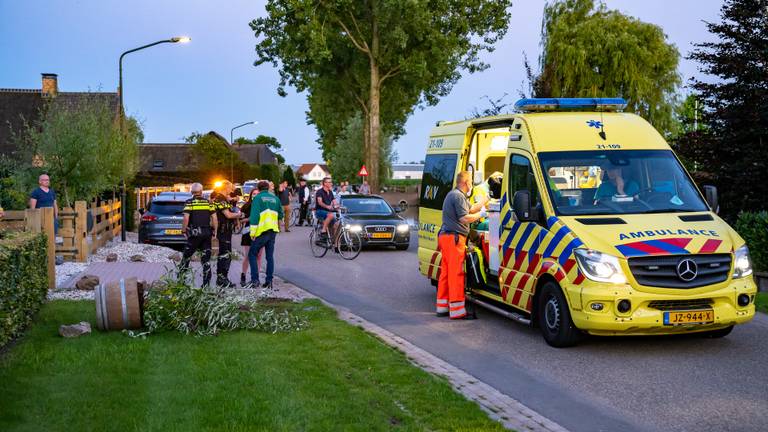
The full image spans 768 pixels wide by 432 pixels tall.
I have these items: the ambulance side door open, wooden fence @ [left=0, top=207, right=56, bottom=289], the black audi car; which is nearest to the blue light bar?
the ambulance side door open

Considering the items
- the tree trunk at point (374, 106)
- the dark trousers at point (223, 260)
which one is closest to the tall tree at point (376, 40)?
the tree trunk at point (374, 106)

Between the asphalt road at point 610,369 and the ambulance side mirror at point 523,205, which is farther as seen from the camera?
the ambulance side mirror at point 523,205

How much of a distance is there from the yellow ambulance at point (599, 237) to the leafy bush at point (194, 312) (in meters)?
2.85

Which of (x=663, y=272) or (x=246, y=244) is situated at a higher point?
(x=663, y=272)

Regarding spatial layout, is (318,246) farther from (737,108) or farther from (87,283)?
(737,108)

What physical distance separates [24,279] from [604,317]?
243 inches

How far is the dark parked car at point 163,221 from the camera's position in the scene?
81.8ft

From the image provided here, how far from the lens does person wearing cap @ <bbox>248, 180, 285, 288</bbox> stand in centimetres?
1468

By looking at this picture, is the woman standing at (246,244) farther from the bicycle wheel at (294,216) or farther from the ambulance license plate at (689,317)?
the bicycle wheel at (294,216)

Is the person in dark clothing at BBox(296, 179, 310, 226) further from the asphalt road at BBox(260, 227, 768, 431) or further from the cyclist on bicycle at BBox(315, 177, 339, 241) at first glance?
the asphalt road at BBox(260, 227, 768, 431)

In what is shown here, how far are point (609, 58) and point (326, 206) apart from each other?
17.8 meters

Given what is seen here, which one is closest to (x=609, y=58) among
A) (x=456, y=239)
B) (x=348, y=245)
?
(x=348, y=245)

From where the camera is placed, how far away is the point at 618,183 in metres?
10.1

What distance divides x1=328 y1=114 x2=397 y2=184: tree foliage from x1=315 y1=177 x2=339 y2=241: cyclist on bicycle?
47.0 metres
